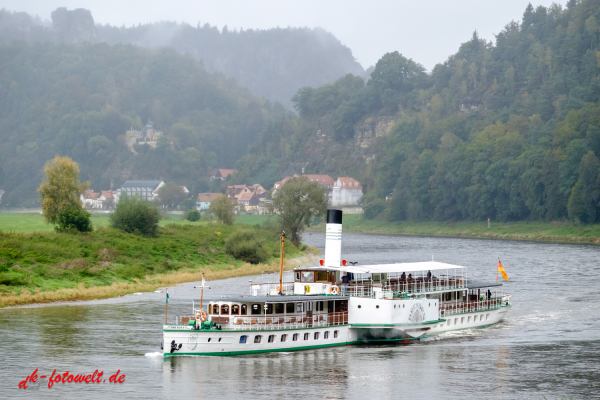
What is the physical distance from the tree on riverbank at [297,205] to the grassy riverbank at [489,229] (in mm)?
47454

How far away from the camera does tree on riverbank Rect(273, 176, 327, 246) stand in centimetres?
9225

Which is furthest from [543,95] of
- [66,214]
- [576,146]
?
[66,214]

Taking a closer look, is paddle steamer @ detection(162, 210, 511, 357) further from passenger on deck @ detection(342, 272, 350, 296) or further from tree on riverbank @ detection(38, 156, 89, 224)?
tree on riverbank @ detection(38, 156, 89, 224)

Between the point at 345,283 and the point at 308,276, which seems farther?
the point at 345,283

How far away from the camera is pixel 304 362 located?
113 ft

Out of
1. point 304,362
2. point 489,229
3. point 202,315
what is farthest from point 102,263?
point 489,229

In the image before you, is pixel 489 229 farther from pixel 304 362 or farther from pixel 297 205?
pixel 304 362

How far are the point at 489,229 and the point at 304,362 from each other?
117955 millimetres

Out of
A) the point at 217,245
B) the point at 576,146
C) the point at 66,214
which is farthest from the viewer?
the point at 576,146

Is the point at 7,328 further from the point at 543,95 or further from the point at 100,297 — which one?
the point at 543,95

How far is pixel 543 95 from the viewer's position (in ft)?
635

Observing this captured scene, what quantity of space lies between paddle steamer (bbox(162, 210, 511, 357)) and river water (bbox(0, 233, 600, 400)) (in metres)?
0.70

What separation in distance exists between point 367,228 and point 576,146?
57.4 m

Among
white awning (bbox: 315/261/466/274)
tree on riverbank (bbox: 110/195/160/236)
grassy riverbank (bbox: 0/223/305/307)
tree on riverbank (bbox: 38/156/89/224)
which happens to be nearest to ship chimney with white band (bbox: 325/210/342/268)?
white awning (bbox: 315/261/466/274)
